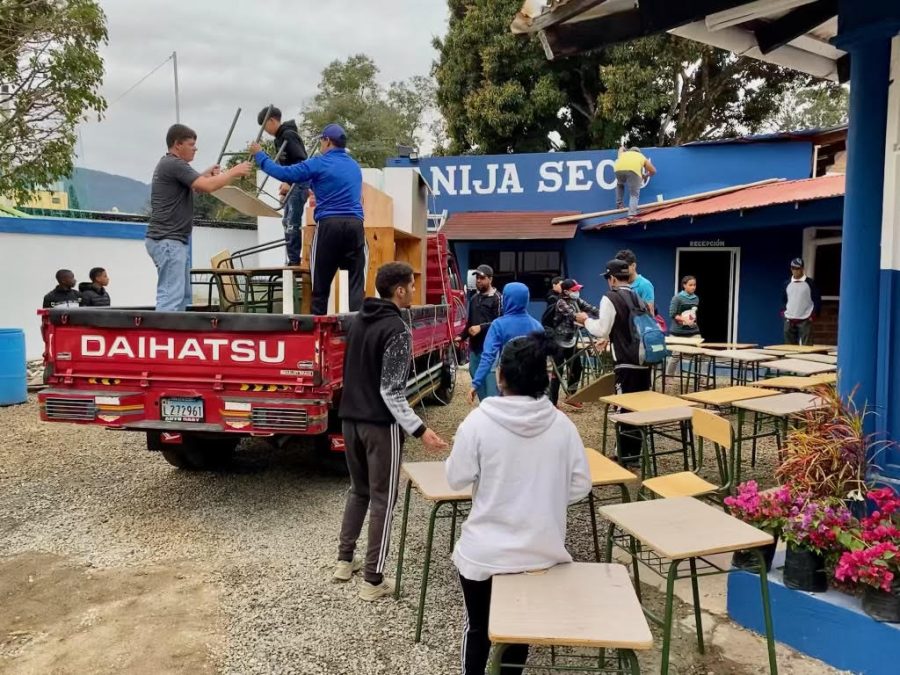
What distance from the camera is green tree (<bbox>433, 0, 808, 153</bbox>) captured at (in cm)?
Result: 1702

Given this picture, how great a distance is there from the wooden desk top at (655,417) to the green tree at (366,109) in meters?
27.4

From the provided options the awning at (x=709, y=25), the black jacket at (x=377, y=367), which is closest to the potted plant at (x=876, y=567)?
the black jacket at (x=377, y=367)

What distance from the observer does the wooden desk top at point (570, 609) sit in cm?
188

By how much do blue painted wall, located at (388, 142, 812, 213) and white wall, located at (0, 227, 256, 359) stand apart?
5.52 meters

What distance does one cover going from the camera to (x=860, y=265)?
A: 3273 mm

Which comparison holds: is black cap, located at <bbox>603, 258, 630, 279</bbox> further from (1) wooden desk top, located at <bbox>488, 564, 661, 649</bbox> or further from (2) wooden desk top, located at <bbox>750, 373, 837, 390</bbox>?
(1) wooden desk top, located at <bbox>488, 564, 661, 649</bbox>

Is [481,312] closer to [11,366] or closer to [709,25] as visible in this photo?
[709,25]

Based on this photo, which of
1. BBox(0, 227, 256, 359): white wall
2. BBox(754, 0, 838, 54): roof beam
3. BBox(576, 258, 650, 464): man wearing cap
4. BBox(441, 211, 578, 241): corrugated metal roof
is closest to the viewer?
BBox(754, 0, 838, 54): roof beam

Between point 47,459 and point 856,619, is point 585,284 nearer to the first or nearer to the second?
point 47,459

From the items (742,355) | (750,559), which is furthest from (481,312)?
(750,559)

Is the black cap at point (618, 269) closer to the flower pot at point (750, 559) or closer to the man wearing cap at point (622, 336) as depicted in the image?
the man wearing cap at point (622, 336)

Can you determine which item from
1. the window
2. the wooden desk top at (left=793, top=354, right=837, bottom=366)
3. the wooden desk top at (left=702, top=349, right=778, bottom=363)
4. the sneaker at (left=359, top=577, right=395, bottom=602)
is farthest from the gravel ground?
the window

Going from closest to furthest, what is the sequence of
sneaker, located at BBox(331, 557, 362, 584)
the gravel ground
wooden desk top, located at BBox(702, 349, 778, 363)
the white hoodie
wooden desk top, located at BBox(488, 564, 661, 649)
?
wooden desk top, located at BBox(488, 564, 661, 649) → the white hoodie → the gravel ground → sneaker, located at BBox(331, 557, 362, 584) → wooden desk top, located at BBox(702, 349, 778, 363)

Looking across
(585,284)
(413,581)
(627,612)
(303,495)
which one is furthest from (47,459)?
(585,284)
